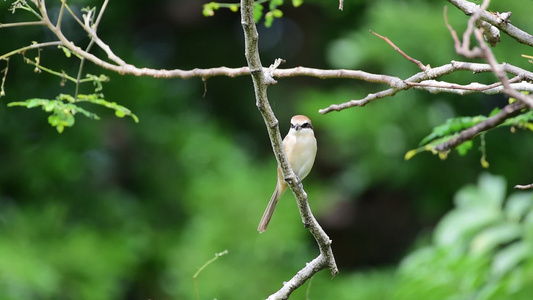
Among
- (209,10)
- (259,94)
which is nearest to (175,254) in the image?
(209,10)

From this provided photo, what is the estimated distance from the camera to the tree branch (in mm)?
1495

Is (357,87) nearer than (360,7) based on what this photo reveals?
Yes

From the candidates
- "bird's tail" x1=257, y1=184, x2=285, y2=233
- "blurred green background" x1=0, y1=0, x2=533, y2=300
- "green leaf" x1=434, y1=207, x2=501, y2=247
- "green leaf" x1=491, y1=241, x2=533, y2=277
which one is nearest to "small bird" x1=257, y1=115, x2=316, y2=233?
"bird's tail" x1=257, y1=184, x2=285, y2=233

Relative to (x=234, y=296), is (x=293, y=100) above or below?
above

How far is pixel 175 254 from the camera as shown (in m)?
6.45

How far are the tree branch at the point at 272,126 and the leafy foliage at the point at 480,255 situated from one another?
117 cm

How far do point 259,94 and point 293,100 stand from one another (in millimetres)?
6018

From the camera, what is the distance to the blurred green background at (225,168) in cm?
616

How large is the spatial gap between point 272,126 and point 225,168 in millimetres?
5122

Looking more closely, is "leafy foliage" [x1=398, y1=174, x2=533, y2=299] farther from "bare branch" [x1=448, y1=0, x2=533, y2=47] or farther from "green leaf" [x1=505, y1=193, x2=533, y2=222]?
"bare branch" [x1=448, y1=0, x2=533, y2=47]

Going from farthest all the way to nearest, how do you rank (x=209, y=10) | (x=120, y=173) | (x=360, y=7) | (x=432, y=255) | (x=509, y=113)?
(x=120, y=173) → (x=360, y=7) → (x=432, y=255) → (x=209, y=10) → (x=509, y=113)

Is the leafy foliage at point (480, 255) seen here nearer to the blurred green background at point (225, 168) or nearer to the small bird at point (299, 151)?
the small bird at point (299, 151)

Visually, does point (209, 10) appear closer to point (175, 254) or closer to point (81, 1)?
point (81, 1)

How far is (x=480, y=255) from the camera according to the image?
9.83ft
